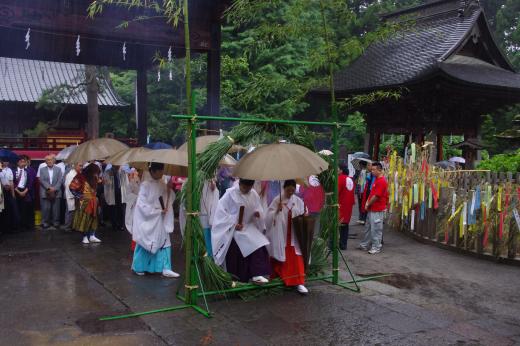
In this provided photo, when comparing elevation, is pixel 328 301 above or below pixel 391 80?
below

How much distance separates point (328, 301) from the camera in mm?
6500

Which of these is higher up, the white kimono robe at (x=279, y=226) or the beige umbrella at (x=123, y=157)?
the beige umbrella at (x=123, y=157)

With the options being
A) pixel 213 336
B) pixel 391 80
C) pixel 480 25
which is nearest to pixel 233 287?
pixel 213 336

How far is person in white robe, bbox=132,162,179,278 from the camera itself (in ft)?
24.0

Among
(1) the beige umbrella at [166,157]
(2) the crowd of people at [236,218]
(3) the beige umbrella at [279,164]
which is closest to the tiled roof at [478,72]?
(2) the crowd of people at [236,218]

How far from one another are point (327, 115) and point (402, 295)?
1969 centimetres

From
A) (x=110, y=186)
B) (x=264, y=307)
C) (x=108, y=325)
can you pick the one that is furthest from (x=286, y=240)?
(x=110, y=186)

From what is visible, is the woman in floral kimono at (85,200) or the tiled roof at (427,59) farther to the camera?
the tiled roof at (427,59)

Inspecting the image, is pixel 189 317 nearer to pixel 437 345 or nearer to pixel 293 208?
pixel 293 208

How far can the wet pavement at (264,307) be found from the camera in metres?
5.23

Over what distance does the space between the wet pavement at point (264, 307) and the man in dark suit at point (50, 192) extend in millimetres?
2173

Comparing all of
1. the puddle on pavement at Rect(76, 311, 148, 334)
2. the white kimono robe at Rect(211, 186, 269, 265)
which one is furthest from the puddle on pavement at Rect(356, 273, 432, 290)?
the puddle on pavement at Rect(76, 311, 148, 334)

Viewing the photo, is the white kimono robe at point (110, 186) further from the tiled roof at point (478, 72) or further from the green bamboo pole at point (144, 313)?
the tiled roof at point (478, 72)

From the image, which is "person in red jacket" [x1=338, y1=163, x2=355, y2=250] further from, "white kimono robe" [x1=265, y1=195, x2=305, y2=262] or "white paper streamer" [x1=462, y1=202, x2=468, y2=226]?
"white kimono robe" [x1=265, y1=195, x2=305, y2=262]
